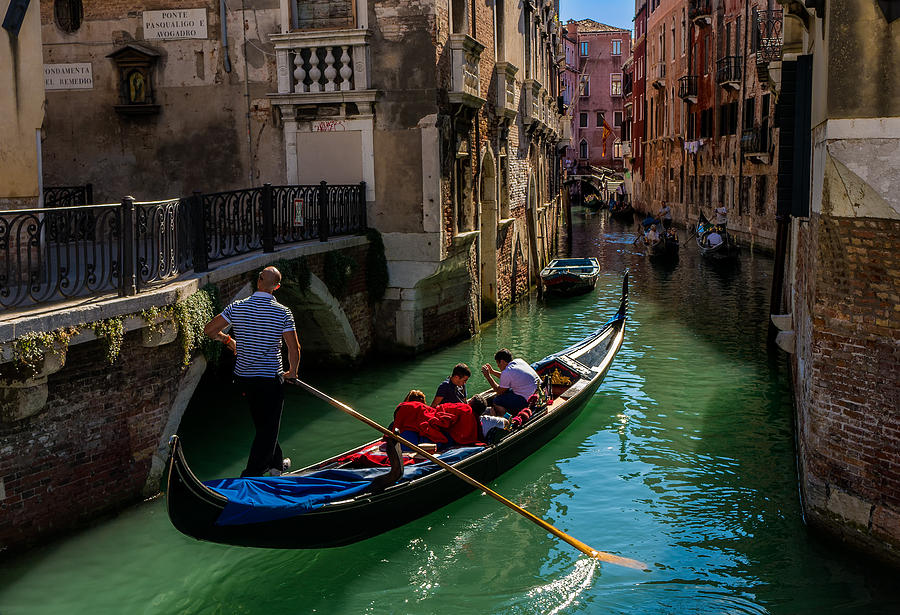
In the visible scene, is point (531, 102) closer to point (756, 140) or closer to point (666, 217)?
point (756, 140)

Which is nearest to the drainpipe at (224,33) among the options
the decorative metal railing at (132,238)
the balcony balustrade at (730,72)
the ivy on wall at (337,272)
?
the decorative metal railing at (132,238)

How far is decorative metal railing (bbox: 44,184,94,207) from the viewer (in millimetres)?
10961

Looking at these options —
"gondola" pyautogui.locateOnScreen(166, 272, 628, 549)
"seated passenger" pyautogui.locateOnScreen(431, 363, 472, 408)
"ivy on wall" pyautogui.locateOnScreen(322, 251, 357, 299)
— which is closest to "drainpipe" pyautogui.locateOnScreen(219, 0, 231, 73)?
"ivy on wall" pyautogui.locateOnScreen(322, 251, 357, 299)

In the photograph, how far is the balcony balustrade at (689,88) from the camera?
30.8 meters

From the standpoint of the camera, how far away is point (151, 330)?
6.45 meters

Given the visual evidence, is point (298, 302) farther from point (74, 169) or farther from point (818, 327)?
point (818, 327)

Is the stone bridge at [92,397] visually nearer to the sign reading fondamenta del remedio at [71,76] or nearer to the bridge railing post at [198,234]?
the bridge railing post at [198,234]

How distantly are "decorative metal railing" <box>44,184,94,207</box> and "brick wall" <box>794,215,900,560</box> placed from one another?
8653 mm

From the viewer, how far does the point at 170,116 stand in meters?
11.6

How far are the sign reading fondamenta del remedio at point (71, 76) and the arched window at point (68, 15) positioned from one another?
0.47m

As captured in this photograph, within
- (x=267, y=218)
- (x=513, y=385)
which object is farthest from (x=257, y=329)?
(x=267, y=218)

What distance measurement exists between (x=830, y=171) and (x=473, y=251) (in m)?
8.07

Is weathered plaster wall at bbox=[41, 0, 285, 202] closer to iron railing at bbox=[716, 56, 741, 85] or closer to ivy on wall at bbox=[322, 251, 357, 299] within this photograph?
ivy on wall at bbox=[322, 251, 357, 299]

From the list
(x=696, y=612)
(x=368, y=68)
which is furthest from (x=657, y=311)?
(x=696, y=612)
